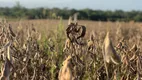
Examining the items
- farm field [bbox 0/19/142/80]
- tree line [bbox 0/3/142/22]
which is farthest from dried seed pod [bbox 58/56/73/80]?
tree line [bbox 0/3/142/22]

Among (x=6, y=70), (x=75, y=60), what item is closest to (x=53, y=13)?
(x=75, y=60)

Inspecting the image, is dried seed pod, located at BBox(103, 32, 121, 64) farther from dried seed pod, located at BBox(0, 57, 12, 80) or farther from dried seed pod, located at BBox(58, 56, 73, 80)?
dried seed pod, located at BBox(0, 57, 12, 80)

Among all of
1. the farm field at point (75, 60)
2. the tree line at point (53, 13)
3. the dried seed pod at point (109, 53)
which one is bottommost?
the tree line at point (53, 13)

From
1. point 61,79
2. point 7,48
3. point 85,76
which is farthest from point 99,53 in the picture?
point 61,79

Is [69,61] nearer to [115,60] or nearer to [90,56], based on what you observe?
[115,60]

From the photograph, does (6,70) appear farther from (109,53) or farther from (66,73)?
(109,53)

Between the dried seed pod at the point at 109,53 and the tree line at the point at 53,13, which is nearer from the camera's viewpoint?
the dried seed pod at the point at 109,53

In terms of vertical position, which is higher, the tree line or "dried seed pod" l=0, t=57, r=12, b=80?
"dried seed pod" l=0, t=57, r=12, b=80

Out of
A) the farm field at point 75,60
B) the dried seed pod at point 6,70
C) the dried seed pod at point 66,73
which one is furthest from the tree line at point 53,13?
the dried seed pod at point 66,73

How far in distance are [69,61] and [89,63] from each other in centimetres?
85

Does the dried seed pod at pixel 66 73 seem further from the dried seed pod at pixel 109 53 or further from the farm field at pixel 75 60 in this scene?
the dried seed pod at pixel 109 53

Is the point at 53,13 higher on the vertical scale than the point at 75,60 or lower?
lower

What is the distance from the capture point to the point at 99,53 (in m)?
1.93

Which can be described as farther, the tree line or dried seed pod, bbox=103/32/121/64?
the tree line
